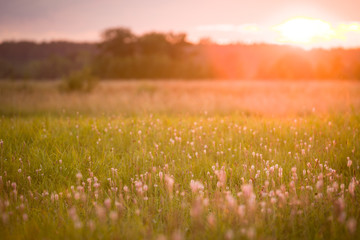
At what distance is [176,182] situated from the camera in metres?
3.67

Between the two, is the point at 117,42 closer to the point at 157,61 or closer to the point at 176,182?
the point at 157,61

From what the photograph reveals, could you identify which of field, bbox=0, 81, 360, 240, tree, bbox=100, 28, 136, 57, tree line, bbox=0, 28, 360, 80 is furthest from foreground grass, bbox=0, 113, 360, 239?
tree, bbox=100, 28, 136, 57

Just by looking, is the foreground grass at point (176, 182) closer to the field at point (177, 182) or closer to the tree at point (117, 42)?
the field at point (177, 182)

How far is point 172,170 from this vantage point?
394 centimetres

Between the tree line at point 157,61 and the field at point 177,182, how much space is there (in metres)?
28.5

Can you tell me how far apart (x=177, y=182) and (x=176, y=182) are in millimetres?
22

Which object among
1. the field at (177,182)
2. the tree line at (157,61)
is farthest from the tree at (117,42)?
the field at (177,182)

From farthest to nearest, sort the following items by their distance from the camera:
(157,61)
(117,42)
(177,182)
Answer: (117,42)
(157,61)
(177,182)

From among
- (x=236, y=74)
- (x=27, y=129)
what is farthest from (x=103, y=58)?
(x=27, y=129)

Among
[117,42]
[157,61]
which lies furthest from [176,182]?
[117,42]

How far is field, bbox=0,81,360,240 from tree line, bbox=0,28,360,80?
28482 mm

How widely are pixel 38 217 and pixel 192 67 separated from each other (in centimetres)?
5119

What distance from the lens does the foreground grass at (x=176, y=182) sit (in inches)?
100

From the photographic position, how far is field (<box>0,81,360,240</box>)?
2.55m
